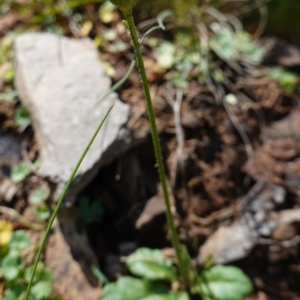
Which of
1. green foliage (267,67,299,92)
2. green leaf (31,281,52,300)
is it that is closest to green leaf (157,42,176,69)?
green foliage (267,67,299,92)

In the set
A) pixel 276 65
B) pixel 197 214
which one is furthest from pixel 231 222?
pixel 276 65

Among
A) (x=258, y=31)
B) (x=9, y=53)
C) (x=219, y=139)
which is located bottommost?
(x=219, y=139)

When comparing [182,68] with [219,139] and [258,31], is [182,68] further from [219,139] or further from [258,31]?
[258,31]

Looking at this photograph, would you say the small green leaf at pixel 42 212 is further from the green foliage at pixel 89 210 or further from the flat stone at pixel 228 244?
the flat stone at pixel 228 244

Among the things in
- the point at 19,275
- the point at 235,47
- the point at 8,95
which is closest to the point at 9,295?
the point at 19,275

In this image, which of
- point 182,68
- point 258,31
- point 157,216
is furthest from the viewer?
point 258,31

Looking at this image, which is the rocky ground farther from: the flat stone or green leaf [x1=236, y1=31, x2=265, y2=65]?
green leaf [x1=236, y1=31, x2=265, y2=65]
